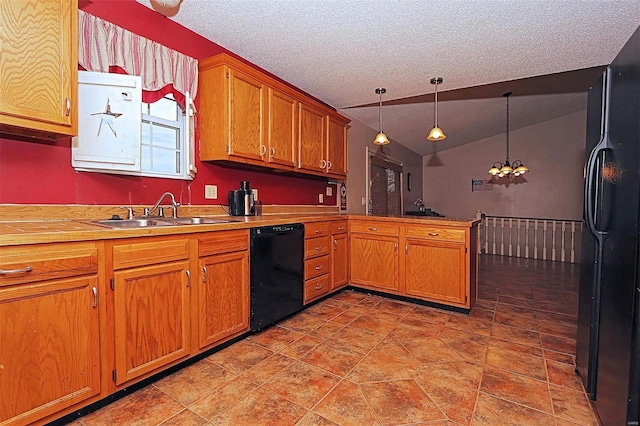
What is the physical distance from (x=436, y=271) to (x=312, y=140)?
1.93 meters

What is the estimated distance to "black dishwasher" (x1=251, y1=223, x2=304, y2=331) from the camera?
7.99 ft

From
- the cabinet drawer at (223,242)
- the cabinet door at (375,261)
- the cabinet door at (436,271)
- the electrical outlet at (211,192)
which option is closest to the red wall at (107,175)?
the electrical outlet at (211,192)

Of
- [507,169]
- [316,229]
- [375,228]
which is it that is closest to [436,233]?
[375,228]

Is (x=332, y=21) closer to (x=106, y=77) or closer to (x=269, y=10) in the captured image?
(x=269, y=10)

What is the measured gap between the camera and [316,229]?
3.18 m

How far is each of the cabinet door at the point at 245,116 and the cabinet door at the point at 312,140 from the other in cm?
61

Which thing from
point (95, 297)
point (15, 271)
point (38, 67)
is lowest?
point (95, 297)

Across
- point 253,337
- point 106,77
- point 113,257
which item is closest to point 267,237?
point 253,337

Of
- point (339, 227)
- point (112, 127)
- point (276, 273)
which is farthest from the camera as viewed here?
point (339, 227)

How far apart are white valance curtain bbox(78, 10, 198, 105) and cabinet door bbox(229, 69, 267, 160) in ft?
1.08

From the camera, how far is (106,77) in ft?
6.46

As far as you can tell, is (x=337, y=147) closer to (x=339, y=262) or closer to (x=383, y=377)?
(x=339, y=262)

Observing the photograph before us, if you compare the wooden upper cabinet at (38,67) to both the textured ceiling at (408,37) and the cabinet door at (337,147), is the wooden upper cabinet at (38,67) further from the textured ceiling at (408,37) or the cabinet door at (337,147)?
the cabinet door at (337,147)

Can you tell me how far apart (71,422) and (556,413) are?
2.38m
